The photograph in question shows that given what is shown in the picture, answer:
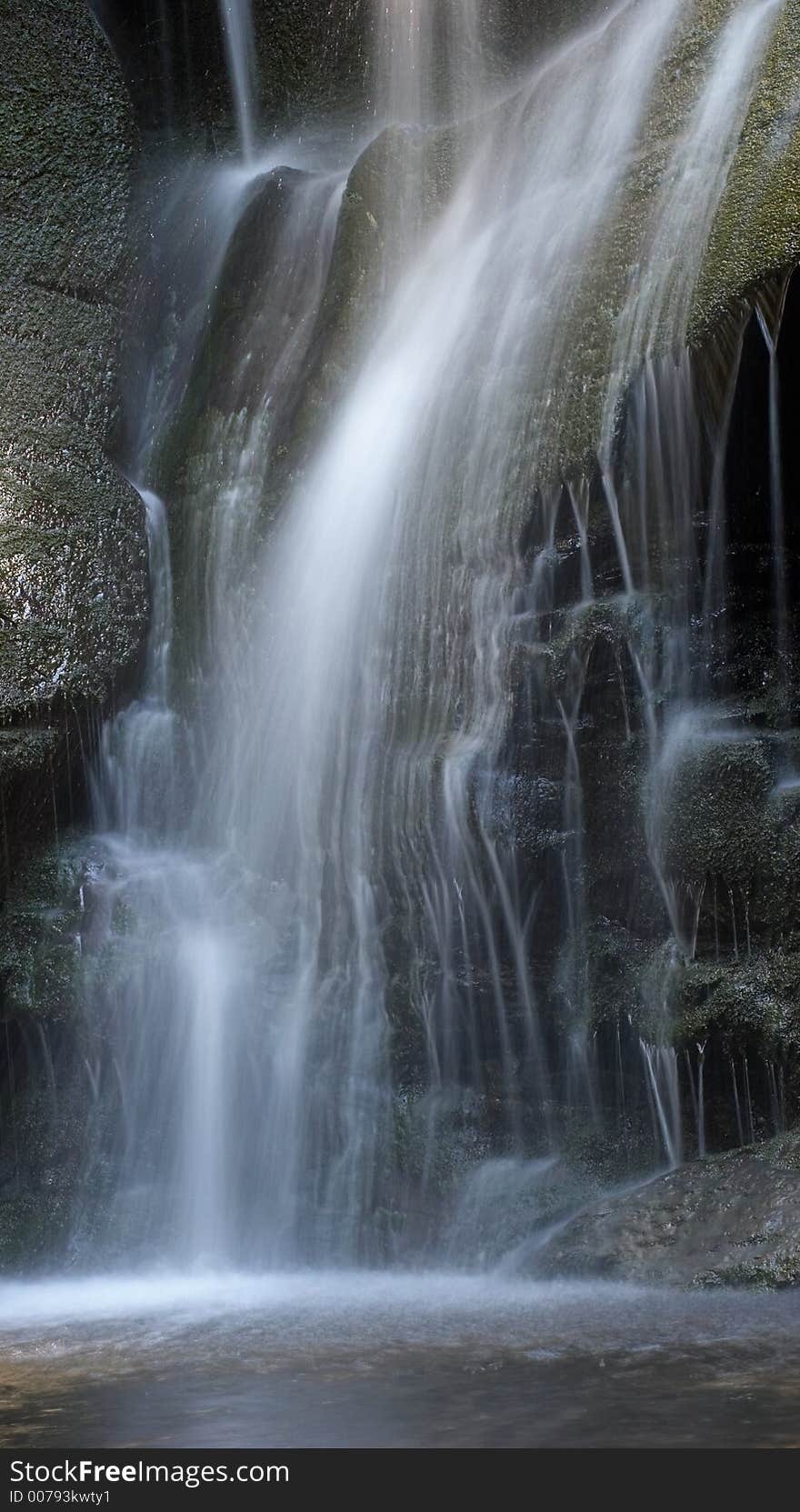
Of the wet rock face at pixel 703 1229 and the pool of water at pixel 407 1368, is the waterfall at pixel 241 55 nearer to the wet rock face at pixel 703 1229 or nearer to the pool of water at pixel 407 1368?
the wet rock face at pixel 703 1229

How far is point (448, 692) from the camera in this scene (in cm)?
657

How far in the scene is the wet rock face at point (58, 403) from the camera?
24.6 feet

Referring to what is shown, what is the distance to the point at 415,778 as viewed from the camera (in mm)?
6449

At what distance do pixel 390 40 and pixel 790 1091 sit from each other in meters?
9.46

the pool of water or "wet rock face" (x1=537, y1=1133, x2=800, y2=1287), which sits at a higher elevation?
"wet rock face" (x1=537, y1=1133, x2=800, y2=1287)

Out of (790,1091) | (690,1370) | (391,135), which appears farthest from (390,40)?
(690,1370)

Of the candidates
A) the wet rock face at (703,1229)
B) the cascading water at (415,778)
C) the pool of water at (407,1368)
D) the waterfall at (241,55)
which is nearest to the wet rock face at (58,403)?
the cascading water at (415,778)

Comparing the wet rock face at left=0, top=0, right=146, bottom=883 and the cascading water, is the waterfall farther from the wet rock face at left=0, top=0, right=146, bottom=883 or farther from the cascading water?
the cascading water

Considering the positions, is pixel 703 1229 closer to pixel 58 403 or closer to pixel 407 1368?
pixel 407 1368

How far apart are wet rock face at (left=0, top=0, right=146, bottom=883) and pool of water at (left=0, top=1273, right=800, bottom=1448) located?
330cm

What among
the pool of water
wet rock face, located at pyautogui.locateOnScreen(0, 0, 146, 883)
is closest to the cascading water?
wet rock face, located at pyautogui.locateOnScreen(0, 0, 146, 883)

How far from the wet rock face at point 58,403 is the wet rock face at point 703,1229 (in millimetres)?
3652

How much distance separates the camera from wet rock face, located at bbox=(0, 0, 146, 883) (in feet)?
24.6
